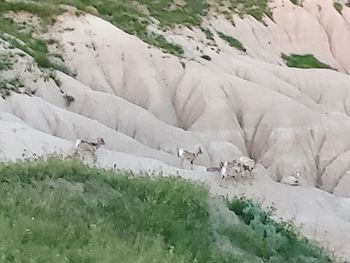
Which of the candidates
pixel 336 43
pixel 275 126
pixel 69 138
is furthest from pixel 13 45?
pixel 336 43

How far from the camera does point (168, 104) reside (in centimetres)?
3844

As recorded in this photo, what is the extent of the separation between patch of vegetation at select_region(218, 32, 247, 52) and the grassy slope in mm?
37009

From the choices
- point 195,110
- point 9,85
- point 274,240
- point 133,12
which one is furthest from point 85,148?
point 133,12

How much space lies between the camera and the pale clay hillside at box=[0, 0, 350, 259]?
25047 mm

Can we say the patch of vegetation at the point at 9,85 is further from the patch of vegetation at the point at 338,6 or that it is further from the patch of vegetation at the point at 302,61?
the patch of vegetation at the point at 338,6

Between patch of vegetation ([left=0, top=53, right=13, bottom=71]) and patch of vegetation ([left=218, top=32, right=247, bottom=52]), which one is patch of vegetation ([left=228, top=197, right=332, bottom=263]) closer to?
patch of vegetation ([left=0, top=53, right=13, bottom=71])

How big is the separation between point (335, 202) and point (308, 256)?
586 inches

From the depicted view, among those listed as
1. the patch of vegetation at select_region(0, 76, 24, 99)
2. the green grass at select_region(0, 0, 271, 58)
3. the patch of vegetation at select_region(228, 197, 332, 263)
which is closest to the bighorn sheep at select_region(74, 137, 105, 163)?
the patch of vegetation at select_region(0, 76, 24, 99)

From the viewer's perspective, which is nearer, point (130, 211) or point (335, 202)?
point (130, 211)

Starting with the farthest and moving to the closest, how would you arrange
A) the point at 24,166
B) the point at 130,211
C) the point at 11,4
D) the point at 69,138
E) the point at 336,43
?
the point at 336,43
the point at 11,4
the point at 69,138
the point at 24,166
the point at 130,211

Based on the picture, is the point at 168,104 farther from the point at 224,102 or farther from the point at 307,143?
the point at 307,143

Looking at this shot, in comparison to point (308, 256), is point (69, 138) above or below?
below

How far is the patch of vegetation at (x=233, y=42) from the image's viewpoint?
50244mm

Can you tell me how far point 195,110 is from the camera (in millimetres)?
38688
